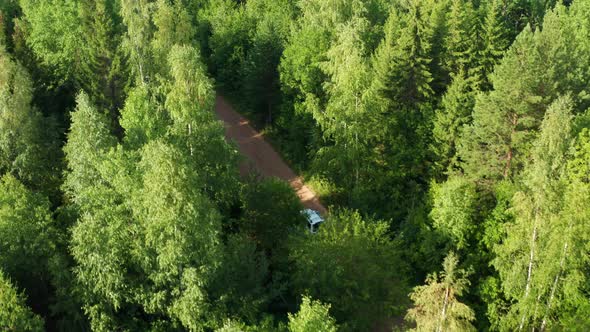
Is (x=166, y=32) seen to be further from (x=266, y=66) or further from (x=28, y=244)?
(x=28, y=244)

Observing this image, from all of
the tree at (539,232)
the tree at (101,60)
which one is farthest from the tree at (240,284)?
the tree at (101,60)

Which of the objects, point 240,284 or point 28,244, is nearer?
point 28,244

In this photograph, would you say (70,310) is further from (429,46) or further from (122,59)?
(429,46)

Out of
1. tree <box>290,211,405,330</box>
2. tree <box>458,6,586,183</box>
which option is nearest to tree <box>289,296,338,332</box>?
tree <box>290,211,405,330</box>

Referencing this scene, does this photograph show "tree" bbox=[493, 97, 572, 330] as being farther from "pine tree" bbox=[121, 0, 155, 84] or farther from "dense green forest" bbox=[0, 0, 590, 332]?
"pine tree" bbox=[121, 0, 155, 84]

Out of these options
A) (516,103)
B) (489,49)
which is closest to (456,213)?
(516,103)
